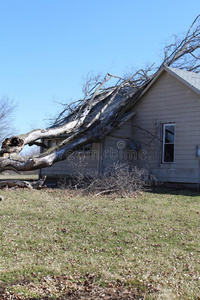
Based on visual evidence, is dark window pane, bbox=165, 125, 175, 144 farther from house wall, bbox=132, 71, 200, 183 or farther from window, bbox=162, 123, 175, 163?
house wall, bbox=132, 71, 200, 183

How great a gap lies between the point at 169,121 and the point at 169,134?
57cm

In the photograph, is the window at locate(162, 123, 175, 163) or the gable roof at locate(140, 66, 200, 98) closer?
the gable roof at locate(140, 66, 200, 98)

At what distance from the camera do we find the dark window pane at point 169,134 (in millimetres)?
15617

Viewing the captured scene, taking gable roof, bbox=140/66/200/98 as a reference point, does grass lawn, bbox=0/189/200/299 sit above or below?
below

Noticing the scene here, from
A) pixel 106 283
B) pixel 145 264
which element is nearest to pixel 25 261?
pixel 106 283

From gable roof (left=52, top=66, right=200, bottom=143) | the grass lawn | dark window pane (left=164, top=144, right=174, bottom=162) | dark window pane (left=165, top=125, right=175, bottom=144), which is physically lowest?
the grass lawn

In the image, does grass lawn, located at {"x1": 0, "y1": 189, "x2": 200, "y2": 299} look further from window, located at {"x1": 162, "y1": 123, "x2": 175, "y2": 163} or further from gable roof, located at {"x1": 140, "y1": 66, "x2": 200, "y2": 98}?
gable roof, located at {"x1": 140, "y1": 66, "x2": 200, "y2": 98}

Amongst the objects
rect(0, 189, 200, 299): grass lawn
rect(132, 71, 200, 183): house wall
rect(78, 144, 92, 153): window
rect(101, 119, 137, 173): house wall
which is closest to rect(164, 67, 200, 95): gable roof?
rect(132, 71, 200, 183): house wall

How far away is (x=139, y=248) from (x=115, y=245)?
1.57 ft

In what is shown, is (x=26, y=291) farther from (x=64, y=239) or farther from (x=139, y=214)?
(x=139, y=214)

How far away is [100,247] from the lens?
6895 mm

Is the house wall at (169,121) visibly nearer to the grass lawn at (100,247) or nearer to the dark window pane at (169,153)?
the dark window pane at (169,153)

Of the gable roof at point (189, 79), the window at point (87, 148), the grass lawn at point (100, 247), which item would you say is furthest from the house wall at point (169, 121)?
the grass lawn at point (100, 247)

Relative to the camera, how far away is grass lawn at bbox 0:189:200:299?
5094 millimetres
